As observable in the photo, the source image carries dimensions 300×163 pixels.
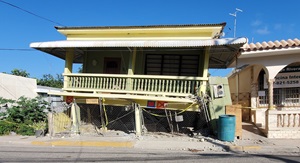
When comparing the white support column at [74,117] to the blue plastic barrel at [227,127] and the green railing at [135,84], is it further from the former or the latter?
the blue plastic barrel at [227,127]

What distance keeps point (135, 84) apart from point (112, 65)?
287cm

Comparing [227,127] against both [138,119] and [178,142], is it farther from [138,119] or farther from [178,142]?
[138,119]

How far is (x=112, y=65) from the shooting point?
1446 centimetres

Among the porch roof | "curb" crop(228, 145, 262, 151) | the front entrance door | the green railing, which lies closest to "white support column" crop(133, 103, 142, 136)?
the green railing

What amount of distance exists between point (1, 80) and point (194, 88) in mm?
17711

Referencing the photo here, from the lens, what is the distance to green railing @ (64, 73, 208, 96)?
11.5m

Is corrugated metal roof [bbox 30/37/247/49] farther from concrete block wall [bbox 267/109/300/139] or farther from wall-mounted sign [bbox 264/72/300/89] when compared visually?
wall-mounted sign [bbox 264/72/300/89]

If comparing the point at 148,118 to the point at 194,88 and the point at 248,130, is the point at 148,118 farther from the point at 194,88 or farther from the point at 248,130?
the point at 248,130

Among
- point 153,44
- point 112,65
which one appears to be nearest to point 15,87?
point 112,65

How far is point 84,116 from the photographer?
45.0ft

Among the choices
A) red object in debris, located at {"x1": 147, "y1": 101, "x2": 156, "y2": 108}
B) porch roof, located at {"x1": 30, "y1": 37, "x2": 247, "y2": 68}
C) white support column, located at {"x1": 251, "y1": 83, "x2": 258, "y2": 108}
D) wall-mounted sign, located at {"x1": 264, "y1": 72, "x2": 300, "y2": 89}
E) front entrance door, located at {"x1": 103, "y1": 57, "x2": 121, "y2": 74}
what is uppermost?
porch roof, located at {"x1": 30, "y1": 37, "x2": 247, "y2": 68}

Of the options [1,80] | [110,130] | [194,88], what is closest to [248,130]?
[194,88]

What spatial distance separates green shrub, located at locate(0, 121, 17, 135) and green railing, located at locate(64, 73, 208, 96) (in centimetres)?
341

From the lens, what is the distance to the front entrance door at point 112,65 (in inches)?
566
